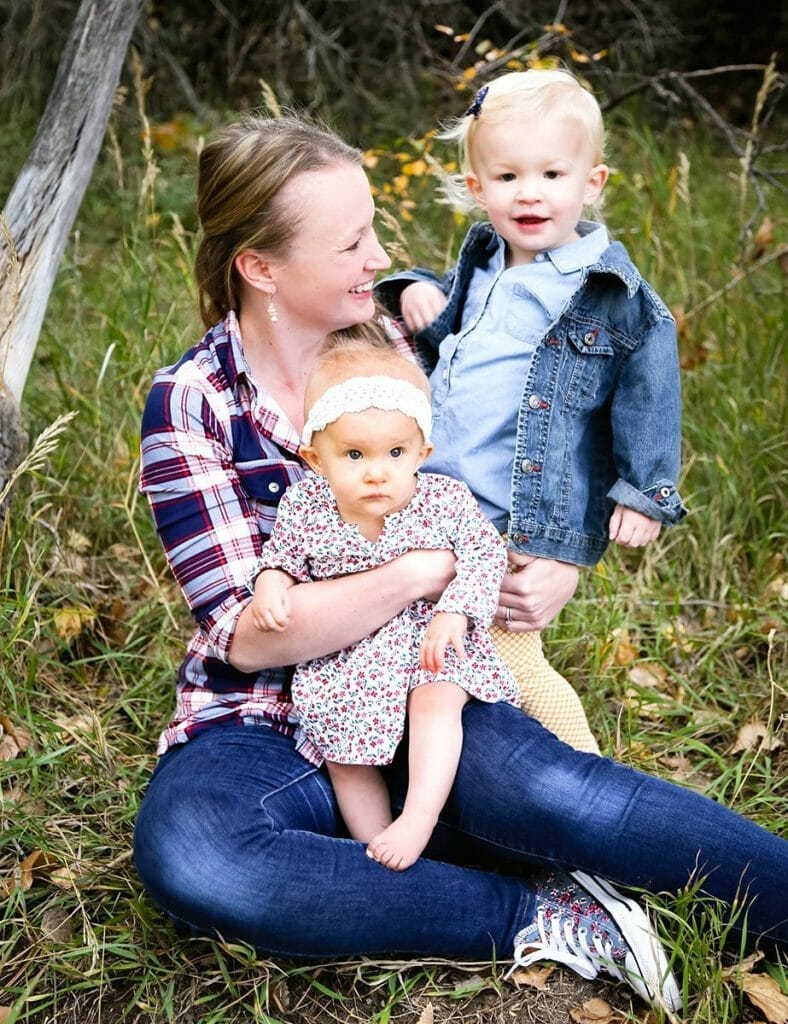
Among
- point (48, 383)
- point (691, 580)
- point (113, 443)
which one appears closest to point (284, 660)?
point (113, 443)

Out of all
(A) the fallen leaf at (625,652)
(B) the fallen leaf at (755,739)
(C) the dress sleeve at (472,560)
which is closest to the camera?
(C) the dress sleeve at (472,560)

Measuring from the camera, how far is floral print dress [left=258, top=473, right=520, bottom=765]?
2084 millimetres

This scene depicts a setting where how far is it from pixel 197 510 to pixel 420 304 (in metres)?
0.71

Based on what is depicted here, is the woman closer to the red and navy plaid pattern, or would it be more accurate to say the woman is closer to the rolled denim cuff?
the red and navy plaid pattern

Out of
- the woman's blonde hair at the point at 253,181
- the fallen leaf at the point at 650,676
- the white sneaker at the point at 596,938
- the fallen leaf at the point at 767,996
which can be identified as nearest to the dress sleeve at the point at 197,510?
the woman's blonde hair at the point at 253,181

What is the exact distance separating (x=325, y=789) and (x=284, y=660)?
0.28m

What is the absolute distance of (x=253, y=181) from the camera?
2268mm

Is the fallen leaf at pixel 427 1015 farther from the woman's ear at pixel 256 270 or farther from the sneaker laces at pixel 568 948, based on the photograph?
the woman's ear at pixel 256 270

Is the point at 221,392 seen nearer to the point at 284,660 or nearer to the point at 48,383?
the point at 284,660

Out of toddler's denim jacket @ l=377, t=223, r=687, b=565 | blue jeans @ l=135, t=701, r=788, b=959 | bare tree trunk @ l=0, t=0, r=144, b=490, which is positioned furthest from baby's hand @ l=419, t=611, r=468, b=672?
bare tree trunk @ l=0, t=0, r=144, b=490

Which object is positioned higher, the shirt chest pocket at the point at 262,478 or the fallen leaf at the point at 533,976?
the shirt chest pocket at the point at 262,478

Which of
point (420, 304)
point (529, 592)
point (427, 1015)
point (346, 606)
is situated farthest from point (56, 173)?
point (427, 1015)

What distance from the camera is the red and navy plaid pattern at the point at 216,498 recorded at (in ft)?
7.22

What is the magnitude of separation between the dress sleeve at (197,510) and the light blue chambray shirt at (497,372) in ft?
1.43
